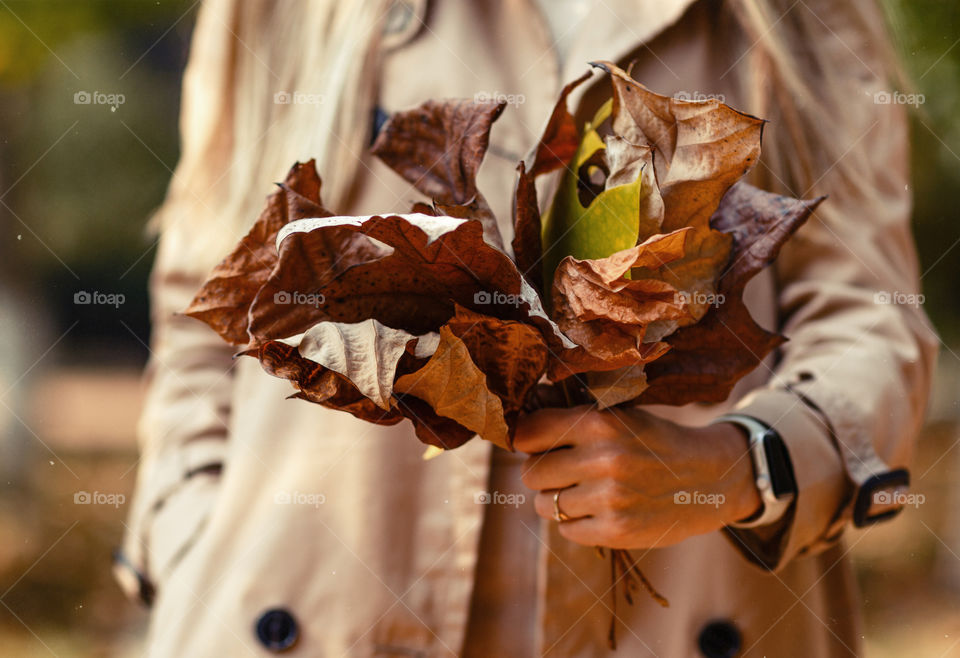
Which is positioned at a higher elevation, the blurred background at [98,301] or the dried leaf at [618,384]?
the dried leaf at [618,384]

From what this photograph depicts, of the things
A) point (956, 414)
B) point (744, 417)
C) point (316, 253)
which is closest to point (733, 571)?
point (744, 417)

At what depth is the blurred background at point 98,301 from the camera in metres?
1.12

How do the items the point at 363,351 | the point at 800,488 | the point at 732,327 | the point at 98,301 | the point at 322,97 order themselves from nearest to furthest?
the point at 363,351
the point at 732,327
the point at 800,488
the point at 322,97
the point at 98,301

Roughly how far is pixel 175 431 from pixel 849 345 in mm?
617

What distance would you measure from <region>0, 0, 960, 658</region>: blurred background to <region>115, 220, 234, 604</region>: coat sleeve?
91mm

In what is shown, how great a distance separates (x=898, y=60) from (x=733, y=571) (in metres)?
0.48

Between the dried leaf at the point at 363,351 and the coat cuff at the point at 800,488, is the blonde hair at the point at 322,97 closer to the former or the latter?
the coat cuff at the point at 800,488

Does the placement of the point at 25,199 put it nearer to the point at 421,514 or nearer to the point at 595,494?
the point at 421,514

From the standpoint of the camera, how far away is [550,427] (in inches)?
20.0

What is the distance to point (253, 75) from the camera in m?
0.84

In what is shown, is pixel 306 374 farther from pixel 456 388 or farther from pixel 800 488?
pixel 800 488

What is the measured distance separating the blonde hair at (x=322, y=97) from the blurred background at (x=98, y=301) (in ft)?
0.47

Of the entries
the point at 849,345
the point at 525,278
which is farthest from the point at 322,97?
the point at 849,345

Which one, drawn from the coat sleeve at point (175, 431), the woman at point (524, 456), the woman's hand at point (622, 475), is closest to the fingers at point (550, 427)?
the woman's hand at point (622, 475)
